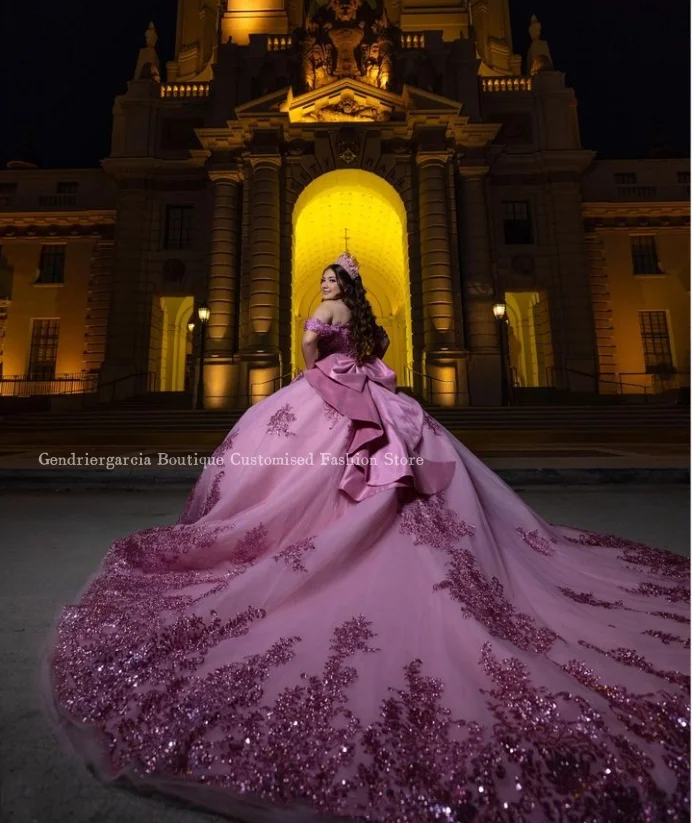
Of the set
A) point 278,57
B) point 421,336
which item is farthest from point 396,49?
point 421,336

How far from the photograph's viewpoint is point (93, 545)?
9.53 feet

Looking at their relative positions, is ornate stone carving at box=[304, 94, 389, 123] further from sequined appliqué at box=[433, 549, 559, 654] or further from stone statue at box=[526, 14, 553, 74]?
sequined appliqué at box=[433, 549, 559, 654]

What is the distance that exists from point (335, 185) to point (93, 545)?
1868 cm

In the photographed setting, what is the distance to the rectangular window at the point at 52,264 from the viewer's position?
2169 cm

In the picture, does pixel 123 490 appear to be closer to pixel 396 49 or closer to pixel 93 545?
pixel 93 545

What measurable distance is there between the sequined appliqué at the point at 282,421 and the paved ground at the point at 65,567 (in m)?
1.26

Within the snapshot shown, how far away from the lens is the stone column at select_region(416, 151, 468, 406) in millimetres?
15344

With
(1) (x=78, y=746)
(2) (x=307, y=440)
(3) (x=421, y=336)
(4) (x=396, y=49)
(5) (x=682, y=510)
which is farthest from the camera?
(4) (x=396, y=49)

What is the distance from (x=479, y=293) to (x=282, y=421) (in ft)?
51.7

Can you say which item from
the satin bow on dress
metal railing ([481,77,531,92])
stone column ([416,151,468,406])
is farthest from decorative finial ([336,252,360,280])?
metal railing ([481,77,531,92])

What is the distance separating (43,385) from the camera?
800 inches

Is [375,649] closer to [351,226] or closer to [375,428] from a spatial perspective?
[375,428]

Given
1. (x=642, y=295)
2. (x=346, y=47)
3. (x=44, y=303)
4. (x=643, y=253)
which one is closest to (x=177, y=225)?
(x=44, y=303)

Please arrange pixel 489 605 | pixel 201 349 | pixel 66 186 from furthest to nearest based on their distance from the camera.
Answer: pixel 66 186 → pixel 201 349 → pixel 489 605
